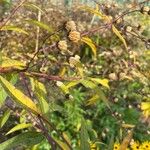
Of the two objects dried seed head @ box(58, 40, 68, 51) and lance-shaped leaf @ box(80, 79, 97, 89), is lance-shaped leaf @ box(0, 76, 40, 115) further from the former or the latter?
lance-shaped leaf @ box(80, 79, 97, 89)

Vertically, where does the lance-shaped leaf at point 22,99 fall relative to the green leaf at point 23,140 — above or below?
above

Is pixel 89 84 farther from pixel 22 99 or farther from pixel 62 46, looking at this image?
pixel 22 99

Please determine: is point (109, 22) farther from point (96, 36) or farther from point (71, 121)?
point (96, 36)

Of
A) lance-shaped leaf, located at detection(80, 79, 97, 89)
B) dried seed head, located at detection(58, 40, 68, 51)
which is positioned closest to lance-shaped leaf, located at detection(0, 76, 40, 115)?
dried seed head, located at detection(58, 40, 68, 51)

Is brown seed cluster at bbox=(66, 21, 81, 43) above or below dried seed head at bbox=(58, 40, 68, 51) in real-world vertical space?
above

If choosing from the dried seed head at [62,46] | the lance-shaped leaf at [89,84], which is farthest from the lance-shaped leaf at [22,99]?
the lance-shaped leaf at [89,84]

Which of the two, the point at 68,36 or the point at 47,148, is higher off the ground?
the point at 68,36

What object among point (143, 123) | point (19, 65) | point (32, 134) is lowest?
point (143, 123)

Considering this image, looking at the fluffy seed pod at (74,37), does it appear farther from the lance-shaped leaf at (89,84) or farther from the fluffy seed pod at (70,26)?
the lance-shaped leaf at (89,84)

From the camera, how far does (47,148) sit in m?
3.99

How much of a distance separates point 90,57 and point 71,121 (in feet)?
7.45

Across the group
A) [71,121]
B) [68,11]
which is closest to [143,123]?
[71,121]

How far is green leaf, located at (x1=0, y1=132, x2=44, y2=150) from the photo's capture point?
4.18 ft

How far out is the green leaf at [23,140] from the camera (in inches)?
50.1
